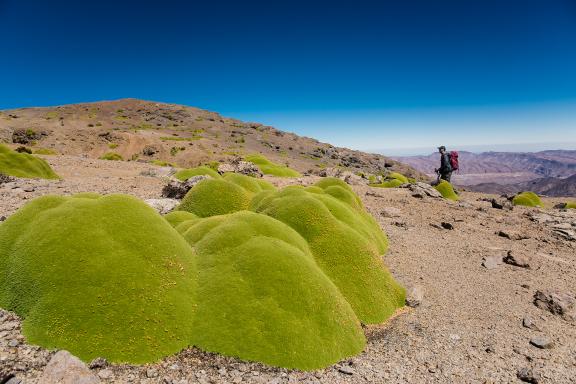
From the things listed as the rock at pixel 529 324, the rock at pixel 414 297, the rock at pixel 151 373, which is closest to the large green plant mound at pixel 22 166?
the rock at pixel 151 373

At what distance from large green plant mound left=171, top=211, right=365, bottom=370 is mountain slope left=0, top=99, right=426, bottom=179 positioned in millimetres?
72683

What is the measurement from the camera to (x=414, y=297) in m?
14.8

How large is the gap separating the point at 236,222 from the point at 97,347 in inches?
230

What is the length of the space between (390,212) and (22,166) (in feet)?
101

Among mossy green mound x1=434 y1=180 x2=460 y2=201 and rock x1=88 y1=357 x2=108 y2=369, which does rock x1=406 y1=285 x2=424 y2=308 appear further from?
mossy green mound x1=434 y1=180 x2=460 y2=201

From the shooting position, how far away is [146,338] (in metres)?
9.30

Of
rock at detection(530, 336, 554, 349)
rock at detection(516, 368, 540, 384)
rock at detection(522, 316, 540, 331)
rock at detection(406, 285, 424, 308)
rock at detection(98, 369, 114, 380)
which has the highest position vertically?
rock at detection(98, 369, 114, 380)

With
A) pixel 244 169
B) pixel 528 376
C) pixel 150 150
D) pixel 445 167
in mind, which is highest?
pixel 150 150

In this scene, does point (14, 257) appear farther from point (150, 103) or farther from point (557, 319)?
point (150, 103)

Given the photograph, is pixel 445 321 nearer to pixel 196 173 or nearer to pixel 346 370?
pixel 346 370

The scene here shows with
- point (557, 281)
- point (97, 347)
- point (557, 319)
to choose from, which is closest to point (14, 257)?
point (97, 347)

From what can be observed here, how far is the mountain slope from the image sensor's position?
286ft

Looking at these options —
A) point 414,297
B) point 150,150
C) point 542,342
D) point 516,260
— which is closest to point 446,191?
point 516,260

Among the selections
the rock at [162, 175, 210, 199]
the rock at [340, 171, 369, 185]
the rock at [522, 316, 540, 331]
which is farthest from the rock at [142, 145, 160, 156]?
the rock at [522, 316, 540, 331]
